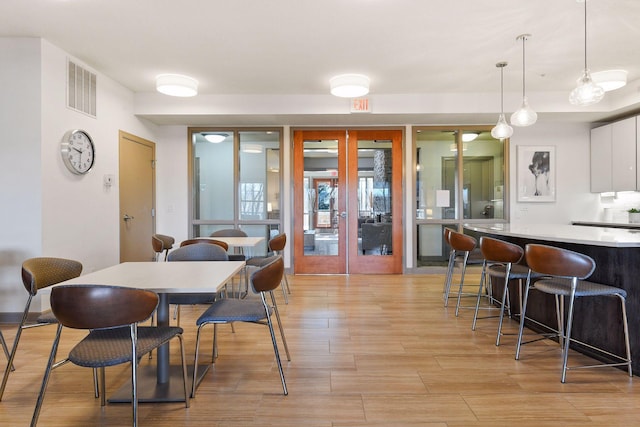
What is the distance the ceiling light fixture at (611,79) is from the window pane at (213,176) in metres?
5.40

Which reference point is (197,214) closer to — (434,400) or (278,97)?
(278,97)

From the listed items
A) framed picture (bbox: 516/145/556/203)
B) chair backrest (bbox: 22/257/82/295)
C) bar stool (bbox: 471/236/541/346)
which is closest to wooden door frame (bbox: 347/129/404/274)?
framed picture (bbox: 516/145/556/203)

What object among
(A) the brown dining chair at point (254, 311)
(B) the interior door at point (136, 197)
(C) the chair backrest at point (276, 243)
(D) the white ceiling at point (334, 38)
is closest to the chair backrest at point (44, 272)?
(A) the brown dining chair at point (254, 311)

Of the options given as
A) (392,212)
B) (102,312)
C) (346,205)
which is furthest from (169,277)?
(392,212)

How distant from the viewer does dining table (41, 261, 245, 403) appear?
6.29 feet

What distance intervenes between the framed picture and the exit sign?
287cm

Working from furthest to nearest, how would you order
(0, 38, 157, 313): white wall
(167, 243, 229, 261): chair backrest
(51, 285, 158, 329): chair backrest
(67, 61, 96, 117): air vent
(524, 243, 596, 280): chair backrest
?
(67, 61, 96, 117): air vent < (0, 38, 157, 313): white wall < (167, 243, 229, 261): chair backrest < (524, 243, 596, 280): chair backrest < (51, 285, 158, 329): chair backrest

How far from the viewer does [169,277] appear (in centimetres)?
212

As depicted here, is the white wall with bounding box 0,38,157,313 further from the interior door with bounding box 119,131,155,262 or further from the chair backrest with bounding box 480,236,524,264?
the chair backrest with bounding box 480,236,524,264

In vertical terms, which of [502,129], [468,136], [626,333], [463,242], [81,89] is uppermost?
[81,89]

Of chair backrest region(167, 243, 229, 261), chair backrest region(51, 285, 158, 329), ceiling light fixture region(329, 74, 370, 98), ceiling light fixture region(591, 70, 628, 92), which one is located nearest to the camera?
chair backrest region(51, 285, 158, 329)

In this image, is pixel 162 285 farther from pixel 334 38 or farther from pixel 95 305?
pixel 334 38

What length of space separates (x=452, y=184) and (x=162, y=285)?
17.7ft

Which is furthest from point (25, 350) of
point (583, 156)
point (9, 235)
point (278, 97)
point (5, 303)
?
point (583, 156)
